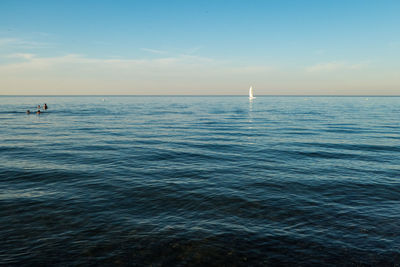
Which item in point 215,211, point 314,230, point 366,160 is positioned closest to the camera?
point 314,230

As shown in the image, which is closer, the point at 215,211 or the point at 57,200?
the point at 215,211

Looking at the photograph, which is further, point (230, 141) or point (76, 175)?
point (230, 141)

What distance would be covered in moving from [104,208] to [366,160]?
74.2 ft

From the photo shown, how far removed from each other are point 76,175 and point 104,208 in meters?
6.95

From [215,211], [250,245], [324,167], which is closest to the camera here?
[250,245]

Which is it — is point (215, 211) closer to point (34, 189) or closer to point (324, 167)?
point (34, 189)

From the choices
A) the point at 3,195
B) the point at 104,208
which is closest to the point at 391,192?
the point at 104,208

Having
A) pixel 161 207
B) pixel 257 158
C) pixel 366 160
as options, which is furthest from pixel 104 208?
pixel 366 160

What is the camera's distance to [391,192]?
1520 centimetres

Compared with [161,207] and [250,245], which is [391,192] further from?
[161,207]

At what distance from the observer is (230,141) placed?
3362 centimetres

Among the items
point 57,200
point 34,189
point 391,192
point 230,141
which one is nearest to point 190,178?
point 57,200

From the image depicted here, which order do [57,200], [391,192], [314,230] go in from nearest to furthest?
1. [314,230]
2. [57,200]
3. [391,192]

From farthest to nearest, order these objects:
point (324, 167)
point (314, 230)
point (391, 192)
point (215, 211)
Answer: point (324, 167) → point (391, 192) → point (215, 211) → point (314, 230)
